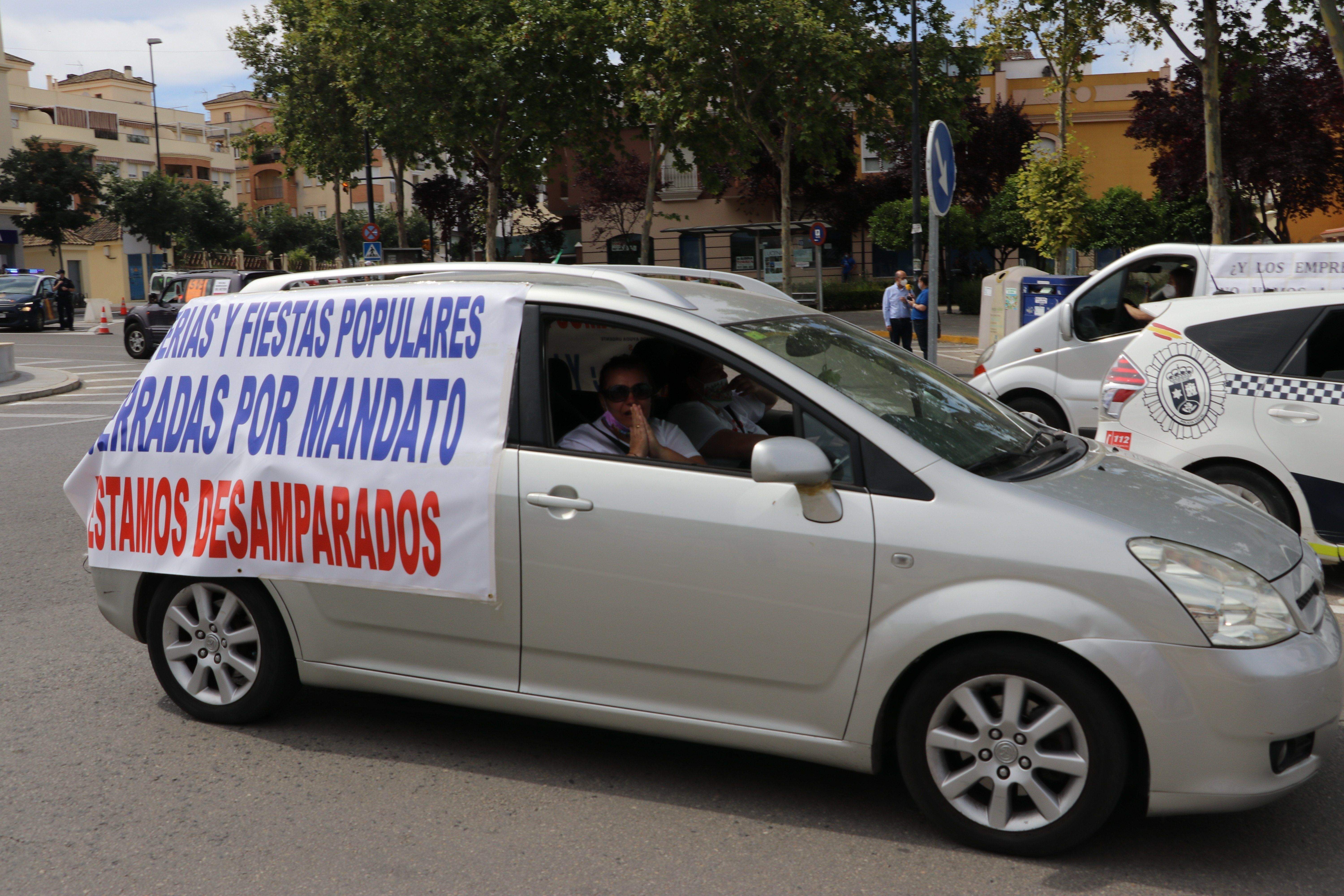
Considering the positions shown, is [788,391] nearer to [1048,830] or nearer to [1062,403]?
[1048,830]

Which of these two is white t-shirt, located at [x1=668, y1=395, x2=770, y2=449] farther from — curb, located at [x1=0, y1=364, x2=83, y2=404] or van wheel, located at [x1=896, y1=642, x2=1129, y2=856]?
curb, located at [x1=0, y1=364, x2=83, y2=404]

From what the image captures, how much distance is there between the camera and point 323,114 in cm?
4112

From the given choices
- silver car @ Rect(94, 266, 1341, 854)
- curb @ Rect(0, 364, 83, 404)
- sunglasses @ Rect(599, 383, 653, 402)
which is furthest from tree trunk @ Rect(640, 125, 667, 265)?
silver car @ Rect(94, 266, 1341, 854)

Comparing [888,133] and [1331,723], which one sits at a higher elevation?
[888,133]

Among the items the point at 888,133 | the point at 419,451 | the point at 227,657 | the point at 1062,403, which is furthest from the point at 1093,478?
the point at 888,133

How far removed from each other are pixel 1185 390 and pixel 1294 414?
1.85 feet

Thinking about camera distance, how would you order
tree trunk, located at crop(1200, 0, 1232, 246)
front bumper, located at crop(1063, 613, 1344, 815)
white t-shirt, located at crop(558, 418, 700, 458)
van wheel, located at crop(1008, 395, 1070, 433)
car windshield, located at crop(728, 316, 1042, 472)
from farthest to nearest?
tree trunk, located at crop(1200, 0, 1232, 246) → van wheel, located at crop(1008, 395, 1070, 433) → white t-shirt, located at crop(558, 418, 700, 458) → car windshield, located at crop(728, 316, 1042, 472) → front bumper, located at crop(1063, 613, 1344, 815)

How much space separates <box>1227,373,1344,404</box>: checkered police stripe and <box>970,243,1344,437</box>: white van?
3352 mm

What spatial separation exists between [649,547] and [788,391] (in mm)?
633

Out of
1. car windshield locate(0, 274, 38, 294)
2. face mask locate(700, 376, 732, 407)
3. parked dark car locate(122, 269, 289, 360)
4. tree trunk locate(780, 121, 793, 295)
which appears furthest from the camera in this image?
car windshield locate(0, 274, 38, 294)

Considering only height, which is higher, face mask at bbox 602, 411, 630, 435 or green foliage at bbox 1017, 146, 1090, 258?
green foliage at bbox 1017, 146, 1090, 258

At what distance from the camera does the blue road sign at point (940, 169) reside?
10055mm

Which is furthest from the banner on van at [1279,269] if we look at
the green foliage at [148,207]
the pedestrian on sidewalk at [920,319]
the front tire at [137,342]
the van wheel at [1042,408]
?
the green foliage at [148,207]

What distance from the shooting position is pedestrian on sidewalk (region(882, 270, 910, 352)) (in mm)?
20578
